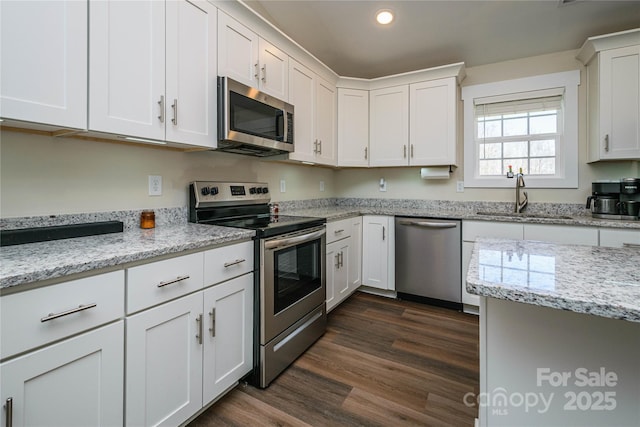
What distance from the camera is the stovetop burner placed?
1796mm

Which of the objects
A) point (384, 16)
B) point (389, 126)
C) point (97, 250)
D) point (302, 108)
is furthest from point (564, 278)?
point (389, 126)

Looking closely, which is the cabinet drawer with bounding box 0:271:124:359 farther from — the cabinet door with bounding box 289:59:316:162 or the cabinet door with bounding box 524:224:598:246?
the cabinet door with bounding box 524:224:598:246

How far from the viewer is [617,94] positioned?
233 centimetres

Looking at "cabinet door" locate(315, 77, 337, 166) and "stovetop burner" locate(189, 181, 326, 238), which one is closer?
"stovetop burner" locate(189, 181, 326, 238)

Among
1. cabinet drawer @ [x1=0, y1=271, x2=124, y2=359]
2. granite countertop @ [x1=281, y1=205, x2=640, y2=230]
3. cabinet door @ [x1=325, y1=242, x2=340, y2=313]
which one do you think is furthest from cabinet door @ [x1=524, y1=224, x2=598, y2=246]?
cabinet drawer @ [x1=0, y1=271, x2=124, y2=359]

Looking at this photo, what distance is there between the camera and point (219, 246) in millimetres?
1431

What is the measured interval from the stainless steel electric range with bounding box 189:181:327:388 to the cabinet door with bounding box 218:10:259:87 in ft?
2.36

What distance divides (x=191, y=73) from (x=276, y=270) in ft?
3.88

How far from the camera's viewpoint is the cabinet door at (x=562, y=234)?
86.1 inches

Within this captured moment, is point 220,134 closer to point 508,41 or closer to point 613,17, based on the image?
point 508,41

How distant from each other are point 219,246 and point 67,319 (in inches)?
24.3

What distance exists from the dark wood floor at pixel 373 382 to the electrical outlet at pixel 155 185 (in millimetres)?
1221

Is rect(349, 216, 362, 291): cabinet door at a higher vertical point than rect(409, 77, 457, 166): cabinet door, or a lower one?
lower

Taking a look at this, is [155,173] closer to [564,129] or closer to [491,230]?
[491,230]
